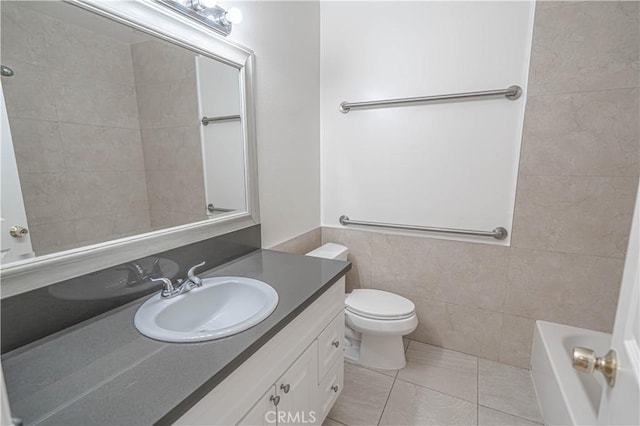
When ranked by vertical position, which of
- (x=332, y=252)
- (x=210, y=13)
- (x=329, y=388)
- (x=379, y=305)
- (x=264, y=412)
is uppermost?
(x=210, y=13)

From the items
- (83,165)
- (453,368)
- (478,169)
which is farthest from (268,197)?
(453,368)

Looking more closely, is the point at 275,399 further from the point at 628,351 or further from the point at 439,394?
the point at 439,394

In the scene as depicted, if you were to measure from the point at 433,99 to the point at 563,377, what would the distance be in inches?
60.8

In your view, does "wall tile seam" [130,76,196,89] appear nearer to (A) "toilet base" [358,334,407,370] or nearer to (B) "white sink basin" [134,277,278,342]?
(B) "white sink basin" [134,277,278,342]

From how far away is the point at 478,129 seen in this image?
69.6 inches

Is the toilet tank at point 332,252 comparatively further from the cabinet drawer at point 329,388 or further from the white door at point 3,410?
the white door at point 3,410

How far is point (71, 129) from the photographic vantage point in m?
0.90

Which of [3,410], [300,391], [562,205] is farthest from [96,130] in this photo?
[562,205]

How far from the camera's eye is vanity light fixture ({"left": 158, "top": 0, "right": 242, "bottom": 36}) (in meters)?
1.11

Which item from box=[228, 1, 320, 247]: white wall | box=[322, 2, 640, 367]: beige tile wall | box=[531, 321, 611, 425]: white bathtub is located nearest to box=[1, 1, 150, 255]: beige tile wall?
box=[228, 1, 320, 247]: white wall

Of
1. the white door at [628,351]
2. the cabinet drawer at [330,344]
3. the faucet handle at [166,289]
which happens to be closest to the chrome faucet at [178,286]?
the faucet handle at [166,289]

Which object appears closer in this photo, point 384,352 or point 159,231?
point 159,231

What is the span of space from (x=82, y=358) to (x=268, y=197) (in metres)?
1.09

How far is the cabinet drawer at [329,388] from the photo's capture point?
1330 millimetres
